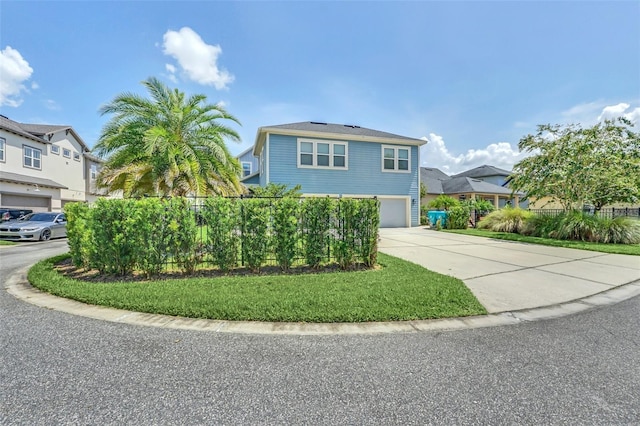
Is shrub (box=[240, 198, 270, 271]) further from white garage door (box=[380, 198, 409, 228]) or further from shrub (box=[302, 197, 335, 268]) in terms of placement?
white garage door (box=[380, 198, 409, 228])

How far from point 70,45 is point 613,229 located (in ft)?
68.2

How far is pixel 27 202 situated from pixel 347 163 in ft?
75.8

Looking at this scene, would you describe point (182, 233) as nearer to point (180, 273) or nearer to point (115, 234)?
point (180, 273)

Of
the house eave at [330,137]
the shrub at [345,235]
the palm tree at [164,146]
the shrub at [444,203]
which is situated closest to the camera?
the shrub at [345,235]

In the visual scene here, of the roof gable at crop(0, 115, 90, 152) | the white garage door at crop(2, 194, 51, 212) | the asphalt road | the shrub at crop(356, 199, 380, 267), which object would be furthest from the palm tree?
the roof gable at crop(0, 115, 90, 152)

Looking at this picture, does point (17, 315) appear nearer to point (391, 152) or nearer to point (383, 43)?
point (383, 43)

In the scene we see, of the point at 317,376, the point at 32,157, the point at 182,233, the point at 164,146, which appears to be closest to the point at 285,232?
the point at 182,233

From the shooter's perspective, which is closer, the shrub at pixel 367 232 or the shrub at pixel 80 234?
the shrub at pixel 80 234

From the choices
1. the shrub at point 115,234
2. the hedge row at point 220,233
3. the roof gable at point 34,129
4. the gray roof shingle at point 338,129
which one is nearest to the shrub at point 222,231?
the hedge row at point 220,233

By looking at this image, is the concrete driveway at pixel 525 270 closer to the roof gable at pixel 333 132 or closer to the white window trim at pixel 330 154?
the white window trim at pixel 330 154

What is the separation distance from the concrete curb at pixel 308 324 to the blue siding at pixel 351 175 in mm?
12568

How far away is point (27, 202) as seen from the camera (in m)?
20.2

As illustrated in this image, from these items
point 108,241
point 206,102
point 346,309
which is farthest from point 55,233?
point 346,309

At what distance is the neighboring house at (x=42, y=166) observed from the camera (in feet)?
61.5
